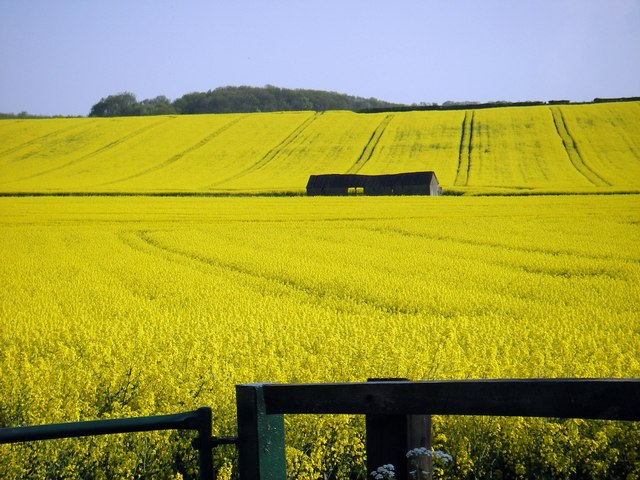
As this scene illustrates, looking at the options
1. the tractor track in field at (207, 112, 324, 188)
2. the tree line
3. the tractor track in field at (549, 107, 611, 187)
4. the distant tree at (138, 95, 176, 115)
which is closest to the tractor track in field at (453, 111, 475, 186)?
the tractor track in field at (549, 107, 611, 187)

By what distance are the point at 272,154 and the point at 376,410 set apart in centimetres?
6370

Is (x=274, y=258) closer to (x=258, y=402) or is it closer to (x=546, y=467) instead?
(x=546, y=467)

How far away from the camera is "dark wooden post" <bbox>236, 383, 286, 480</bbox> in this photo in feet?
8.98

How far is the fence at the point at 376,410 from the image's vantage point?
2.48m

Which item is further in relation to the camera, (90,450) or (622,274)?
(622,274)

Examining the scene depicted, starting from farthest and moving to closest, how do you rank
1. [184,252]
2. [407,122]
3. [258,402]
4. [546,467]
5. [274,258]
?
[407,122], [184,252], [274,258], [546,467], [258,402]

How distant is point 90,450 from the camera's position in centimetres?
528

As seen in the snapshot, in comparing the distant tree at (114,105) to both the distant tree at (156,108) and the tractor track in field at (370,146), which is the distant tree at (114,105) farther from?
the tractor track in field at (370,146)

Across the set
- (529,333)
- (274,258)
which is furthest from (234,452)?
(274,258)

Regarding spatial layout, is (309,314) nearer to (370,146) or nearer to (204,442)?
(204,442)

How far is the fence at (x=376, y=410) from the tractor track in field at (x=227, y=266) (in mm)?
8570

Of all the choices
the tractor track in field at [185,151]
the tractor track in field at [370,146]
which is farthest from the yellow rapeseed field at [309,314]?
the tractor track in field at [370,146]

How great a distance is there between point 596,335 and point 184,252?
46.3 ft

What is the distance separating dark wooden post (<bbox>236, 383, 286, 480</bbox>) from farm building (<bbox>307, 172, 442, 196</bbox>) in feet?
157
